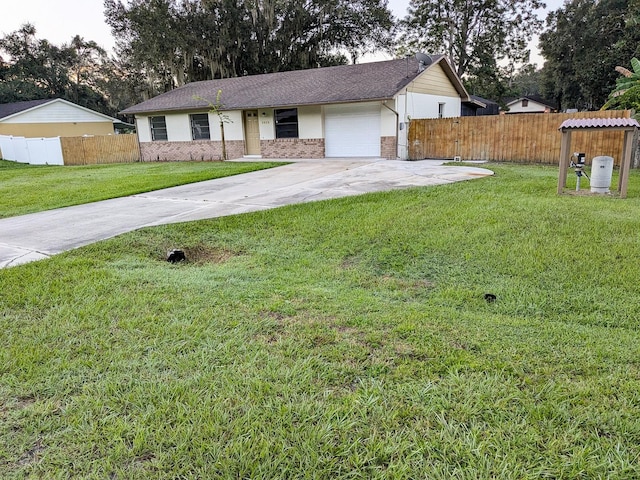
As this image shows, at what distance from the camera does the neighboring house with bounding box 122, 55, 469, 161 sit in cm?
1650

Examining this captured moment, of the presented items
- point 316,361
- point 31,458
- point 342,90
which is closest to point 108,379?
point 31,458

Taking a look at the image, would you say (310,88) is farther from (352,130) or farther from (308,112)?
(352,130)

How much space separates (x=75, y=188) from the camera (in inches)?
442

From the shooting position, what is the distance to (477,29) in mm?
29359

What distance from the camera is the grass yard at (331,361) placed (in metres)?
1.92

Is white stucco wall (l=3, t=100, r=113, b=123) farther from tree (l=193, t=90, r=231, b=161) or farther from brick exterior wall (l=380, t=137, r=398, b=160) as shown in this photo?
brick exterior wall (l=380, t=137, r=398, b=160)

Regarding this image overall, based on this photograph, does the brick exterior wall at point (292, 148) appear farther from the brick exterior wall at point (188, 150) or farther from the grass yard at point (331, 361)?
the grass yard at point (331, 361)

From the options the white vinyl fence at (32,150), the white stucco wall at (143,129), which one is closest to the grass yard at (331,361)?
the white stucco wall at (143,129)

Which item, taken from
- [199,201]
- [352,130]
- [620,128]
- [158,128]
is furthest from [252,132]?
[620,128]

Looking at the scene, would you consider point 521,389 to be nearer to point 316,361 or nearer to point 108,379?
point 316,361

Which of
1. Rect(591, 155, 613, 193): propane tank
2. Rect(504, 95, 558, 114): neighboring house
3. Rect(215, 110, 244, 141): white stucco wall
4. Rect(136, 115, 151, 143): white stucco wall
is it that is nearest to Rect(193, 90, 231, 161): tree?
Rect(215, 110, 244, 141): white stucco wall

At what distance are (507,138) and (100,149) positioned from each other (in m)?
18.1

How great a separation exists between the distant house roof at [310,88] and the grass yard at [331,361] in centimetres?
1203

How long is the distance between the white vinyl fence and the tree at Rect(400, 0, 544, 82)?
22911mm
